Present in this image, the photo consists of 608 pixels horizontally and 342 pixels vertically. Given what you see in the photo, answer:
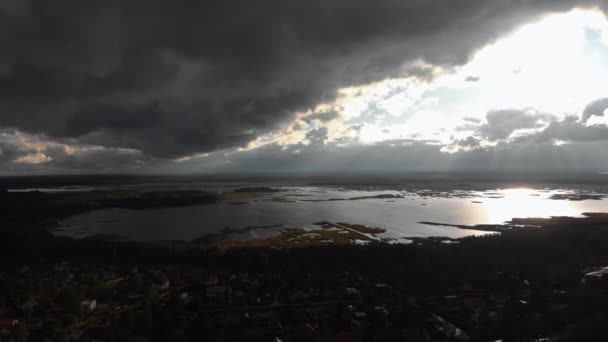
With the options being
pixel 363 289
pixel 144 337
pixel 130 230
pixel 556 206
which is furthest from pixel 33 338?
pixel 556 206

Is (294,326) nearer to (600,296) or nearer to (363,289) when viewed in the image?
(363,289)

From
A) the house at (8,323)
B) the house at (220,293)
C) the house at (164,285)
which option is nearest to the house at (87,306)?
the house at (8,323)

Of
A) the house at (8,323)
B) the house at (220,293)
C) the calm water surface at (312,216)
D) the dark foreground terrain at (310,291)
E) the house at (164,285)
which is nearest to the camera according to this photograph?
the dark foreground terrain at (310,291)

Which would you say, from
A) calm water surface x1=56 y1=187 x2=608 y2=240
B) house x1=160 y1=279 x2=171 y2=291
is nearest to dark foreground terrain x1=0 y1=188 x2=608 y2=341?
house x1=160 y1=279 x2=171 y2=291

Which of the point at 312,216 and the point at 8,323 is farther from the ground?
the point at 312,216

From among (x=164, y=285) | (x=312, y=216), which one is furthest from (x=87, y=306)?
(x=312, y=216)

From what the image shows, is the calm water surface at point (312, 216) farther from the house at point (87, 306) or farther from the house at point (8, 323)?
the house at point (8, 323)

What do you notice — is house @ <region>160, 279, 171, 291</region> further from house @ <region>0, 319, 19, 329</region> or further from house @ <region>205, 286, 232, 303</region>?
house @ <region>0, 319, 19, 329</region>

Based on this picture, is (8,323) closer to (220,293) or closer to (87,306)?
(87,306)

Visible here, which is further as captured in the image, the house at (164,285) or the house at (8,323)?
the house at (164,285)
